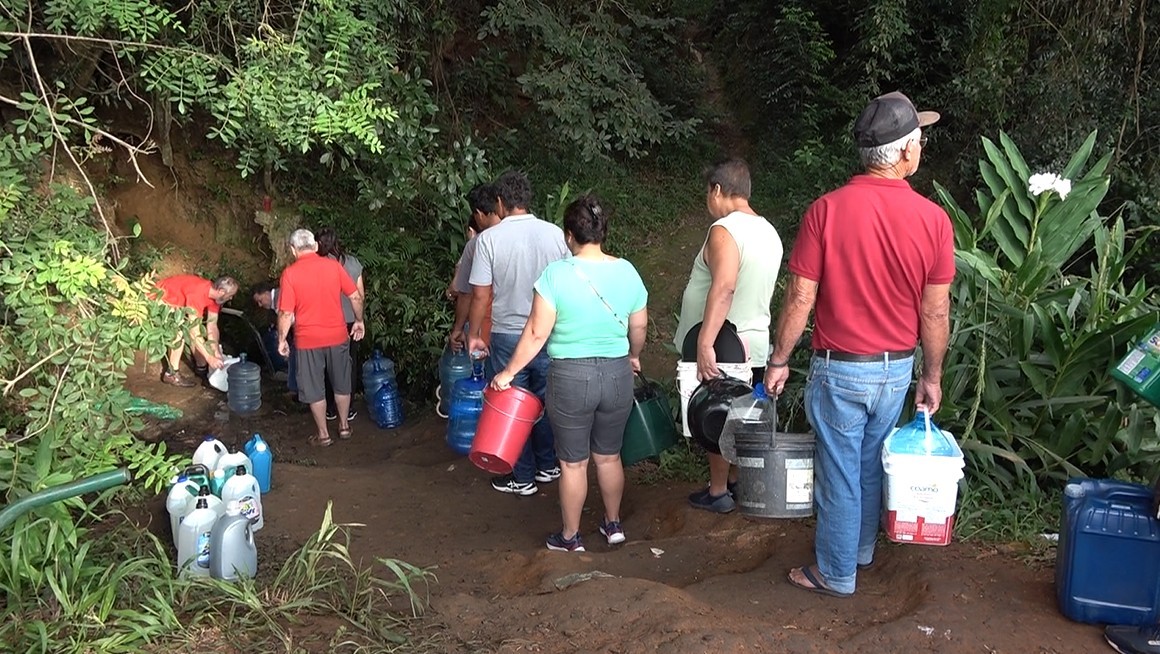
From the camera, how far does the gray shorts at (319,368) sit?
618 cm

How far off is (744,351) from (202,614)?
7.99 feet

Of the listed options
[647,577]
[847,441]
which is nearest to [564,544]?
[647,577]

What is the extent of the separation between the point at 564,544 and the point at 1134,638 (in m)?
2.22

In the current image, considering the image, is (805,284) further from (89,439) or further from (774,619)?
(89,439)

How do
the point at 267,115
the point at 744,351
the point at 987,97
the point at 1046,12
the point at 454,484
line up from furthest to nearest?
the point at 987,97, the point at 1046,12, the point at 454,484, the point at 267,115, the point at 744,351

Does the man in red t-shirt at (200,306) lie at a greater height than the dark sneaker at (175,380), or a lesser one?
greater

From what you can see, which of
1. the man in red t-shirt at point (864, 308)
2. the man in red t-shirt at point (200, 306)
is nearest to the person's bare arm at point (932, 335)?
the man in red t-shirt at point (864, 308)

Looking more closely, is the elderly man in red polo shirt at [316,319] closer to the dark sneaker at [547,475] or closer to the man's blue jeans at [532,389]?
the man's blue jeans at [532,389]

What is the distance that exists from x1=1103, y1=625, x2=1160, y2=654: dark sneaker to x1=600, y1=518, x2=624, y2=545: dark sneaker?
201 centimetres

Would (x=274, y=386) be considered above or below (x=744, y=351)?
below

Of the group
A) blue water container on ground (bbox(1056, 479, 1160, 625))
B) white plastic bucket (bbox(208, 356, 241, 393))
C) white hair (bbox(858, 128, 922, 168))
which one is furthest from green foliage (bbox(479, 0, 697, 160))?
blue water container on ground (bbox(1056, 479, 1160, 625))

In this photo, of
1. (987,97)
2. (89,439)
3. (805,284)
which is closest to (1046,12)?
(987,97)

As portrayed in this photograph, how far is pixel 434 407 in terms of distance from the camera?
282 inches

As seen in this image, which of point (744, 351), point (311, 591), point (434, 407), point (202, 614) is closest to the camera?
point (202, 614)
